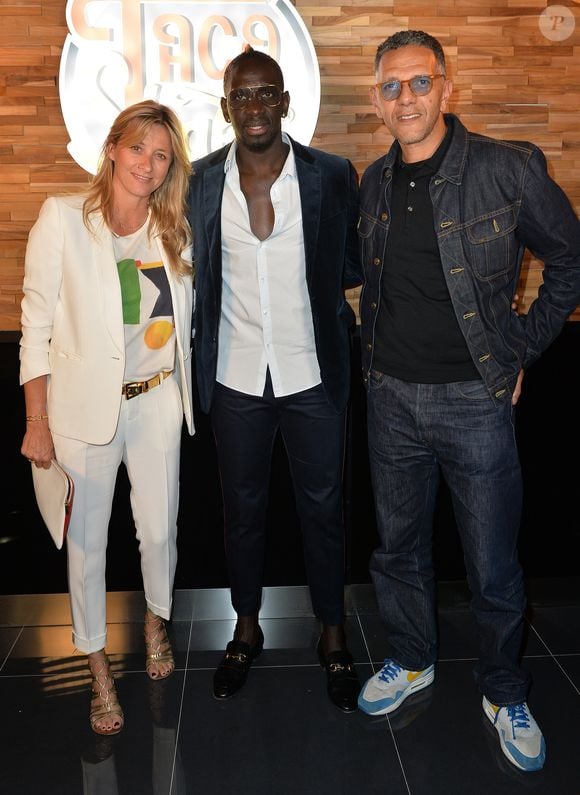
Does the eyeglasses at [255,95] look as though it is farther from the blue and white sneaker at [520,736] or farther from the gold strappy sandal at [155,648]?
the blue and white sneaker at [520,736]

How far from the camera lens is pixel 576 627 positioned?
133 inches

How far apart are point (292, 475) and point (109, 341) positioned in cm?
78

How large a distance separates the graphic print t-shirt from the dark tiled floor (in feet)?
3.81

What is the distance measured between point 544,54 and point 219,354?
179 centimetres

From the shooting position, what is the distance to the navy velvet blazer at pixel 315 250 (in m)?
2.56

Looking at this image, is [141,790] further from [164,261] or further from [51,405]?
[164,261]

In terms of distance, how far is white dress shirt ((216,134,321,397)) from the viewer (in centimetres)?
255

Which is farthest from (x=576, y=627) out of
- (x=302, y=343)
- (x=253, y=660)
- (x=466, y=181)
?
(x=466, y=181)

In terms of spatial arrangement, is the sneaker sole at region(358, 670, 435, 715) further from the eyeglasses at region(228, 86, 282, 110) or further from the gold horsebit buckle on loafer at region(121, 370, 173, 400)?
the eyeglasses at region(228, 86, 282, 110)

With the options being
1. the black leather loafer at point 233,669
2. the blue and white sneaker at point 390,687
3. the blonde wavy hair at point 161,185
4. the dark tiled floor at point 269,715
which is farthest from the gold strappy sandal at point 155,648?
the blonde wavy hair at point 161,185

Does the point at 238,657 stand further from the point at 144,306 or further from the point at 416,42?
the point at 416,42

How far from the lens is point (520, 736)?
2.54 m

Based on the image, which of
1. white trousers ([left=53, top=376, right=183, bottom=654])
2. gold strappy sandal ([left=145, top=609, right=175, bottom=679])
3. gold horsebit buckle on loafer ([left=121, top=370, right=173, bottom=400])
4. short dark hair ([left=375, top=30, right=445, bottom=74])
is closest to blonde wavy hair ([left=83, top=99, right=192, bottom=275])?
gold horsebit buckle on loafer ([left=121, top=370, right=173, bottom=400])

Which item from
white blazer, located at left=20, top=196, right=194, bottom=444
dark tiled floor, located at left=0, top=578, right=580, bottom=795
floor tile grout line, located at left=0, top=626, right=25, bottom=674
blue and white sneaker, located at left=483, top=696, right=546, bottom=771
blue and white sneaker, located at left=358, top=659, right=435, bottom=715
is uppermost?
white blazer, located at left=20, top=196, right=194, bottom=444
